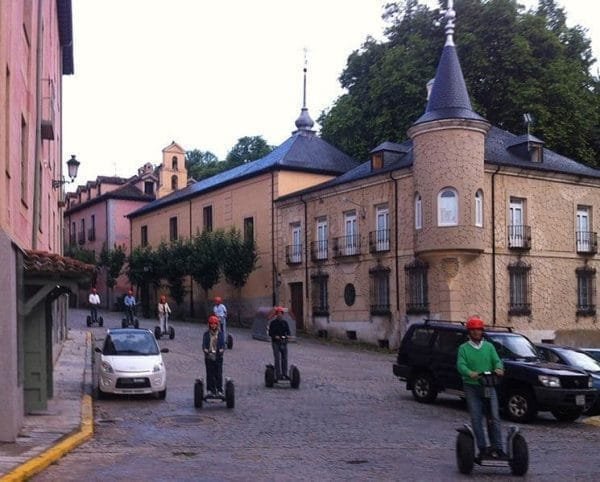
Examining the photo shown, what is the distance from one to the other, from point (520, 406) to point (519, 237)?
18.2 metres

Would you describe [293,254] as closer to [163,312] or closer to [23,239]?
[163,312]

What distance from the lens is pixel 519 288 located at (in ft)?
110

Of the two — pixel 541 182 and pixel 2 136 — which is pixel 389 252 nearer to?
pixel 541 182

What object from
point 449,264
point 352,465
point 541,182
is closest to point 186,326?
point 449,264

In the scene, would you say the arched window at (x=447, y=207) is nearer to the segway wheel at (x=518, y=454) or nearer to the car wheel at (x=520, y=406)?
the car wheel at (x=520, y=406)

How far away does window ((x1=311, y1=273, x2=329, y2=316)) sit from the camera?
126ft

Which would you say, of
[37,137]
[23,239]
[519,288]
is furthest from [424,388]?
[519,288]

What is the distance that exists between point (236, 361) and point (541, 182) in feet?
50.1

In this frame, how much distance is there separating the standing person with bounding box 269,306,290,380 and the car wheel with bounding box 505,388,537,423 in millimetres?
5777

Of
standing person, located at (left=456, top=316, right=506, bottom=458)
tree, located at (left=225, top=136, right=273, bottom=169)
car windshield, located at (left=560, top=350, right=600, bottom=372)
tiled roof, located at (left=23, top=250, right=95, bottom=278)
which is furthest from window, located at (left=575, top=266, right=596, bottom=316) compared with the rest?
tree, located at (left=225, top=136, right=273, bottom=169)

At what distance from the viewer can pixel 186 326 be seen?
4209cm

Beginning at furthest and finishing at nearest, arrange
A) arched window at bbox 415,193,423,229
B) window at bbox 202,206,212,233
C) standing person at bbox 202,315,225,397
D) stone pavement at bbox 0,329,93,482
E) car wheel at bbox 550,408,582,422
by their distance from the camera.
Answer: window at bbox 202,206,212,233 → arched window at bbox 415,193,423,229 → standing person at bbox 202,315,225,397 → car wheel at bbox 550,408,582,422 → stone pavement at bbox 0,329,93,482

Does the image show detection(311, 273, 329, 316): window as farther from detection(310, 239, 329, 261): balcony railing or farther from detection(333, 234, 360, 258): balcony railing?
detection(333, 234, 360, 258): balcony railing

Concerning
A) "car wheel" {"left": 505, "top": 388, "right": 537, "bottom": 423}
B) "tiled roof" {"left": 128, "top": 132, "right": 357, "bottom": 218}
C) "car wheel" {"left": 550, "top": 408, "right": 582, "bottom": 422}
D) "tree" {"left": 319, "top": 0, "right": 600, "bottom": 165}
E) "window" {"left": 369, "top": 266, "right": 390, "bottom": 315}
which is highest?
"tree" {"left": 319, "top": 0, "right": 600, "bottom": 165}
